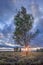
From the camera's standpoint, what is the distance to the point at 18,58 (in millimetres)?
8477

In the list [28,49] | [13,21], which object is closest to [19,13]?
[13,21]

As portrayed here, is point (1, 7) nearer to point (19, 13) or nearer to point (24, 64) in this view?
point (19, 13)

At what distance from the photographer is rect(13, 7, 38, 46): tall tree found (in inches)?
335

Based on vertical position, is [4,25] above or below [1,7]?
below

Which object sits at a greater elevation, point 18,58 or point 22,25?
point 22,25

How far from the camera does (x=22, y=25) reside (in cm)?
857

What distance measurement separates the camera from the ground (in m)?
8.45

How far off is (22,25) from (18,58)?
0.96 metres

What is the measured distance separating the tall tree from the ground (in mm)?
391

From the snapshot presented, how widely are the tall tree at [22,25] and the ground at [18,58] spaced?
1.28 feet

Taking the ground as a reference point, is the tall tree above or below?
above

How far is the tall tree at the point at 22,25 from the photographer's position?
8.51 meters

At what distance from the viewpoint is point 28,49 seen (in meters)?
8.51

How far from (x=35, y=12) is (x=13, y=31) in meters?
0.85
